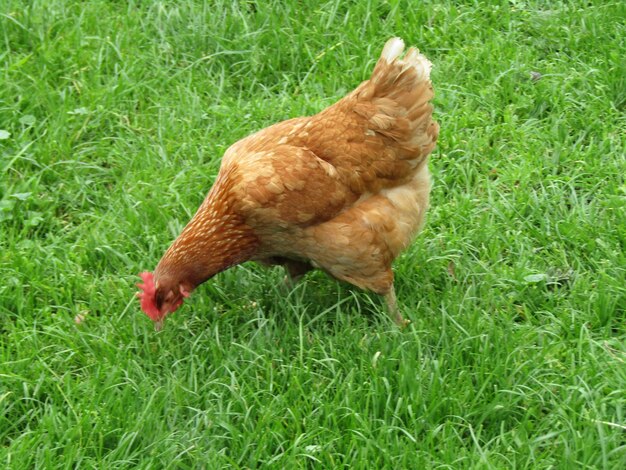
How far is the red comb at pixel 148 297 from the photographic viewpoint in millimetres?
4250

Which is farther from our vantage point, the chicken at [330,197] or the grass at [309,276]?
the chicken at [330,197]

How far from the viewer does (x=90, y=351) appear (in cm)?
439

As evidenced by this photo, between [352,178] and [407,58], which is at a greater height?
[407,58]

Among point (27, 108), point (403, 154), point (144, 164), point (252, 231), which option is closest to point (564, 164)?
point (403, 154)

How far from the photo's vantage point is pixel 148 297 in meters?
4.26

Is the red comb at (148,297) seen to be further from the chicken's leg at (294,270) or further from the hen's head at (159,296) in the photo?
the chicken's leg at (294,270)

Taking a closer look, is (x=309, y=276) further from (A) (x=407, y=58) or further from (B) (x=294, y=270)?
(A) (x=407, y=58)

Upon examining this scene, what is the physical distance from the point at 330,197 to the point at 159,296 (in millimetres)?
909

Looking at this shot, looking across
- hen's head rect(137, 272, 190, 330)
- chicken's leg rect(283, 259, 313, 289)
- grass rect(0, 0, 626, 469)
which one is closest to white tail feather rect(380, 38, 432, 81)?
grass rect(0, 0, 626, 469)

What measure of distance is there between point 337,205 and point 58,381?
59.0 inches

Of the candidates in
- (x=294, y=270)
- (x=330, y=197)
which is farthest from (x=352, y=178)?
(x=294, y=270)

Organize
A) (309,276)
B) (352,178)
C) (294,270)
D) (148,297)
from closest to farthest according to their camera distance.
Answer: (148,297) → (352,178) → (294,270) → (309,276)

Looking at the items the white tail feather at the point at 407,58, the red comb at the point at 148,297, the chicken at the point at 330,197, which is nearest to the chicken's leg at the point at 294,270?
the chicken at the point at 330,197

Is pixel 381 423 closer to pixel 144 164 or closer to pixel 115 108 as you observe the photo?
pixel 144 164
